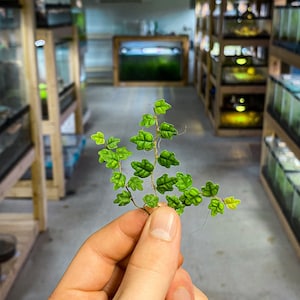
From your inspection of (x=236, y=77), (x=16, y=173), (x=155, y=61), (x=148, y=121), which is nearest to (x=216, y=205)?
(x=148, y=121)

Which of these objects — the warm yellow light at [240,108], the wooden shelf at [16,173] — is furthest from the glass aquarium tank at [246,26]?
the wooden shelf at [16,173]

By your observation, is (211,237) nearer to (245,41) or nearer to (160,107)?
(160,107)

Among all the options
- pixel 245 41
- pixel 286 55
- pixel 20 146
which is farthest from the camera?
pixel 245 41

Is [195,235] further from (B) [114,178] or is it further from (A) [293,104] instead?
(B) [114,178]

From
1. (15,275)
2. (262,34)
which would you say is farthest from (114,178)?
→ (262,34)

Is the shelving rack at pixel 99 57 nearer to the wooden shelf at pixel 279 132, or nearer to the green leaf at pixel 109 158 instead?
the wooden shelf at pixel 279 132

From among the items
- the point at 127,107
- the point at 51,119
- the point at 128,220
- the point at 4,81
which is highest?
the point at 128,220
